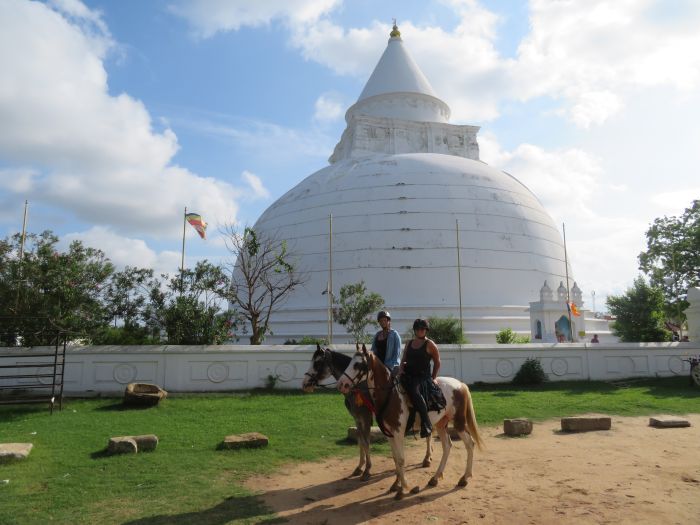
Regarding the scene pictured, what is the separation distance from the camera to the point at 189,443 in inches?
347

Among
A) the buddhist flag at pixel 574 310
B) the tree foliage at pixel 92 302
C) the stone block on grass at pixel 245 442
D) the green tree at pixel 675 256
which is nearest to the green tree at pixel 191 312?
the tree foliage at pixel 92 302

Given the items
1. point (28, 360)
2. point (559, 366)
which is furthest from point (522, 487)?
point (28, 360)

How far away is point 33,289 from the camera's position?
13734mm

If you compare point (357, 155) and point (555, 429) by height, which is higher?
point (357, 155)

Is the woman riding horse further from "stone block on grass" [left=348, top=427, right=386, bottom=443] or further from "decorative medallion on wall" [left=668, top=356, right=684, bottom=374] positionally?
"decorative medallion on wall" [left=668, top=356, right=684, bottom=374]

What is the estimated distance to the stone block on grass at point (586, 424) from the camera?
9.84 m

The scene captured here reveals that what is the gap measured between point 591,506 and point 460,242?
63.9 ft

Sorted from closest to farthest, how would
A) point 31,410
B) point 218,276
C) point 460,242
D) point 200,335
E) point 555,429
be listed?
point 555,429, point 31,410, point 200,335, point 218,276, point 460,242

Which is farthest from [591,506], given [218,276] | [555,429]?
[218,276]

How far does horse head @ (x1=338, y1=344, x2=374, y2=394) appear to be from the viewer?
6297 millimetres

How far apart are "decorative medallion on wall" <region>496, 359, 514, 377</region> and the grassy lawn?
647mm

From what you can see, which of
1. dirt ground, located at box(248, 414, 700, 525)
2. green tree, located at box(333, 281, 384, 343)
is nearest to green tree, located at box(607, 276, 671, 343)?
green tree, located at box(333, 281, 384, 343)

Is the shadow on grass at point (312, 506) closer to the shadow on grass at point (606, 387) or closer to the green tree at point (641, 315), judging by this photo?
the shadow on grass at point (606, 387)

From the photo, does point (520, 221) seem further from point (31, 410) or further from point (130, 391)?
point (31, 410)
